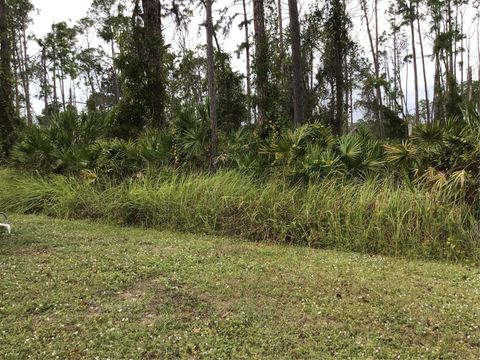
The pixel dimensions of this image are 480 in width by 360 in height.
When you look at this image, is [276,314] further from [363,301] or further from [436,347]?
[436,347]

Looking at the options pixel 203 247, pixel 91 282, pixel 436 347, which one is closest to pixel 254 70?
pixel 203 247

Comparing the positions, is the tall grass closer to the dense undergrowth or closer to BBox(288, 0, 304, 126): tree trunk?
the dense undergrowth

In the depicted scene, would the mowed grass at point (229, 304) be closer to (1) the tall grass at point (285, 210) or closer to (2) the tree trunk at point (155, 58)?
(1) the tall grass at point (285, 210)

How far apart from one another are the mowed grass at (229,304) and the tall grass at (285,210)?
51cm

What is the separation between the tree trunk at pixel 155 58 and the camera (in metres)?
11.6

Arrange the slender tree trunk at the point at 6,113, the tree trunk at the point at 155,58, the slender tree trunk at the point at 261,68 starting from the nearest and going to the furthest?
1. the tree trunk at the point at 155,58
2. the slender tree trunk at the point at 261,68
3. the slender tree trunk at the point at 6,113

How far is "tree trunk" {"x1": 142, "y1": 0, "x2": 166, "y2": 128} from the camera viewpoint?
11559 millimetres

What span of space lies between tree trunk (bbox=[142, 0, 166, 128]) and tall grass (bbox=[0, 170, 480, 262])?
409cm

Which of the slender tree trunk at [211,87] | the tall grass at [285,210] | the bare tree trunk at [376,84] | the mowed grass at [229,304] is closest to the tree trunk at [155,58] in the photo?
the slender tree trunk at [211,87]

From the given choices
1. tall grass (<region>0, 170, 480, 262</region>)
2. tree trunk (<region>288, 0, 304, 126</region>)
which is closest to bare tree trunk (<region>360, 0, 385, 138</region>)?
tree trunk (<region>288, 0, 304, 126</region>)

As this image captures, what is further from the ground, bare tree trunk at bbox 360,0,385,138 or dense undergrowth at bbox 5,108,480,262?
bare tree trunk at bbox 360,0,385,138

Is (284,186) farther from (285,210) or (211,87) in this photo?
(211,87)

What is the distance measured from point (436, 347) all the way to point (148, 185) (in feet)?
18.5

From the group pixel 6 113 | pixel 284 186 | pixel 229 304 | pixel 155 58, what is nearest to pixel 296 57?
pixel 155 58
